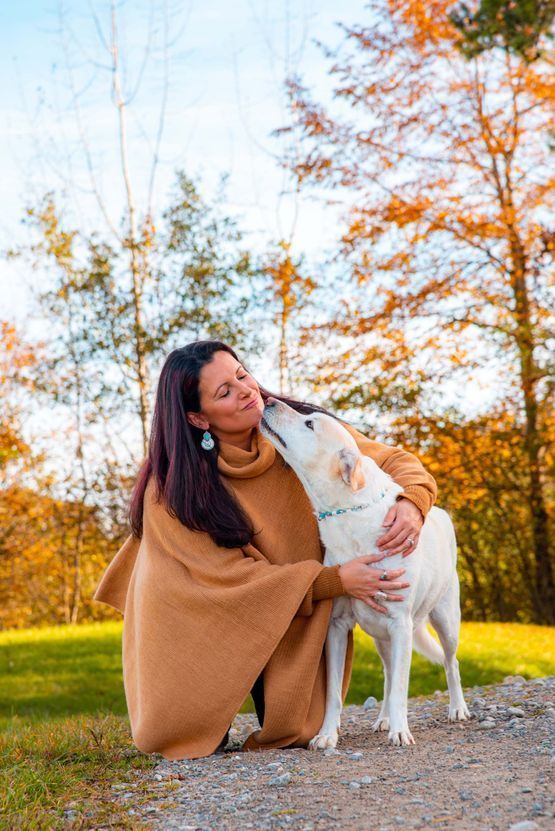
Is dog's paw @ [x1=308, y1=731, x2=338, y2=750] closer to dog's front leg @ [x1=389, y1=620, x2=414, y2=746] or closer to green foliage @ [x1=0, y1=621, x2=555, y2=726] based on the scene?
dog's front leg @ [x1=389, y1=620, x2=414, y2=746]

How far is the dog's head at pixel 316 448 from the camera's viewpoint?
393 centimetres

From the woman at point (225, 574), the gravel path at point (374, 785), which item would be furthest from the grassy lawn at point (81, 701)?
the woman at point (225, 574)

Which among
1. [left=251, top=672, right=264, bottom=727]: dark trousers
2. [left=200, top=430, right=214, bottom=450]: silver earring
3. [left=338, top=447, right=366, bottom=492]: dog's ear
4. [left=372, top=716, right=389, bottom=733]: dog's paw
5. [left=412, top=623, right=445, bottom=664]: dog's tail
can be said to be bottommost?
[left=372, top=716, right=389, bottom=733]: dog's paw

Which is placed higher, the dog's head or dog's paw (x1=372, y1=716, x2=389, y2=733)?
the dog's head

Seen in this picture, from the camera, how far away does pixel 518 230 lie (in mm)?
12172

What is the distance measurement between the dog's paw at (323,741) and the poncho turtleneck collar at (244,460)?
128 cm

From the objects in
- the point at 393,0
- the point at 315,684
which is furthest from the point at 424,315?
the point at 315,684

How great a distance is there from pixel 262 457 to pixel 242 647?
924 mm

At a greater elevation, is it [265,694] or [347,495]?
[347,495]

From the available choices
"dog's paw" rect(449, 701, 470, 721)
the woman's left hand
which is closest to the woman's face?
the woman's left hand

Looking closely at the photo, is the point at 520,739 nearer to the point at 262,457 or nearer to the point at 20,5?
the point at 262,457

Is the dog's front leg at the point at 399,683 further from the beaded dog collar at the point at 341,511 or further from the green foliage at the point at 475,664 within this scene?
the green foliage at the point at 475,664

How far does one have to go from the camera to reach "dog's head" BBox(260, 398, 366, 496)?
12.9 feet

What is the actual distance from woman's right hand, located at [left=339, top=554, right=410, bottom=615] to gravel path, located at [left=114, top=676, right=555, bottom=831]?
2.15ft
